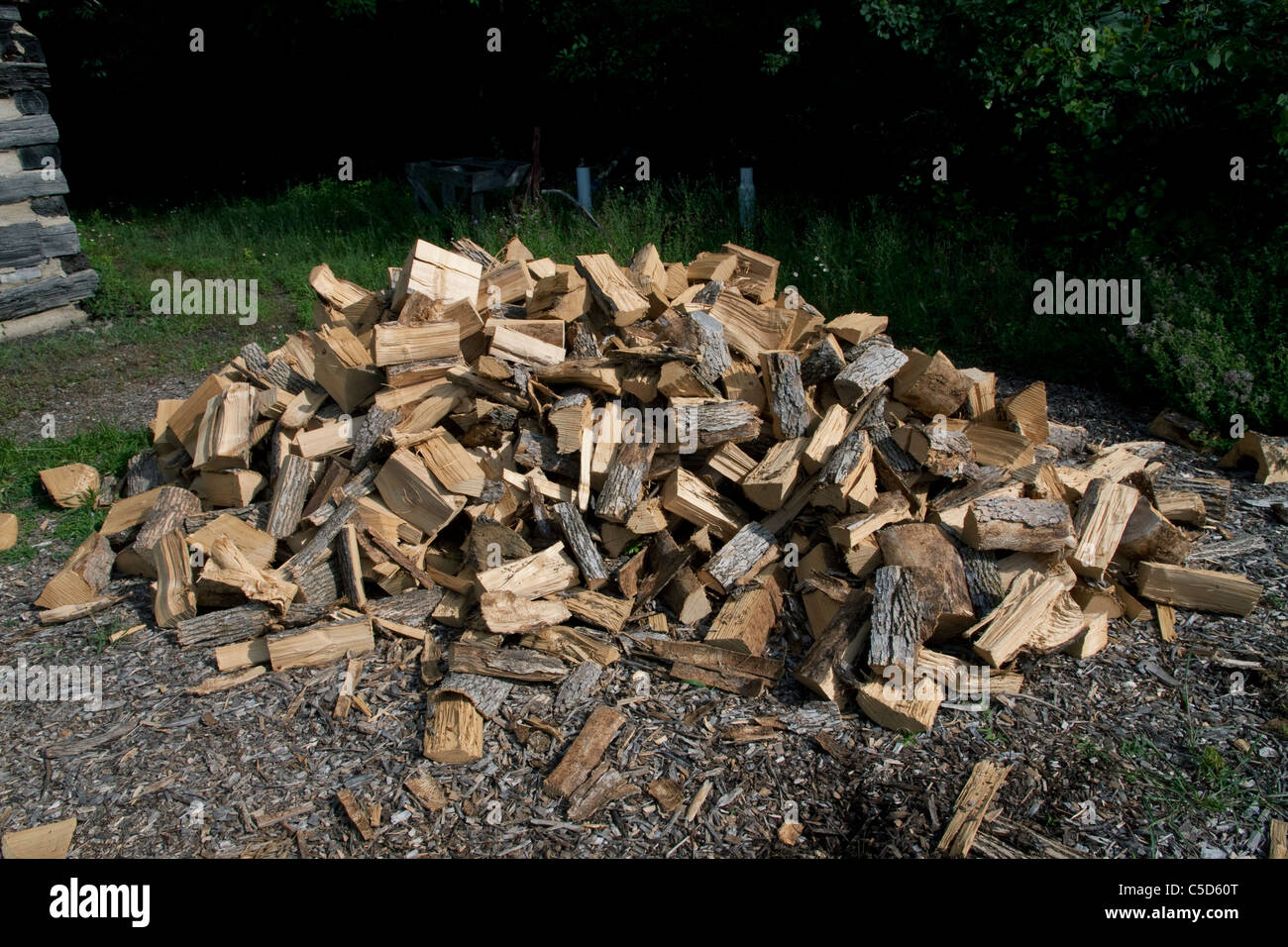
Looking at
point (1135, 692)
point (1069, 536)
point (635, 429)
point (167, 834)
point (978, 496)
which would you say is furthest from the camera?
point (635, 429)

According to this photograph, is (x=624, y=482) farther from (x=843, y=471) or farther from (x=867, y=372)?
(x=867, y=372)

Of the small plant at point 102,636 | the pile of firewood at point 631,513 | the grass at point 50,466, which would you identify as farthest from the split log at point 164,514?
the grass at point 50,466

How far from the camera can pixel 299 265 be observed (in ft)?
30.1

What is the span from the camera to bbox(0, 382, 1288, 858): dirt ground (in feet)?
9.44

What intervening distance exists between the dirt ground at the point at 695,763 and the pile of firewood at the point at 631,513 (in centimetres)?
10

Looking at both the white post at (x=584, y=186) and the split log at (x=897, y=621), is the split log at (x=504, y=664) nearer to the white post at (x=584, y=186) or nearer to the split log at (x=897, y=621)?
the split log at (x=897, y=621)

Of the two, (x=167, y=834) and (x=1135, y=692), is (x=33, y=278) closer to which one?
(x=167, y=834)

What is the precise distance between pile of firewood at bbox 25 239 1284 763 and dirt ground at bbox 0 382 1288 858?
4.1 inches

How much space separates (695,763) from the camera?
3.16m

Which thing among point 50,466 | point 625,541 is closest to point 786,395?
point 625,541

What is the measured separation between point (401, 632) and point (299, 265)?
6484mm

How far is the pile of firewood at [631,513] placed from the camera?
354 centimetres

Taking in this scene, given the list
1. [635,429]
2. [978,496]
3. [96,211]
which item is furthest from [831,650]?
[96,211]

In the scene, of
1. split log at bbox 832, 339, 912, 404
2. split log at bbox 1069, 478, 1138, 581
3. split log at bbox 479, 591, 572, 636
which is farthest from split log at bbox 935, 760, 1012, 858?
split log at bbox 832, 339, 912, 404
